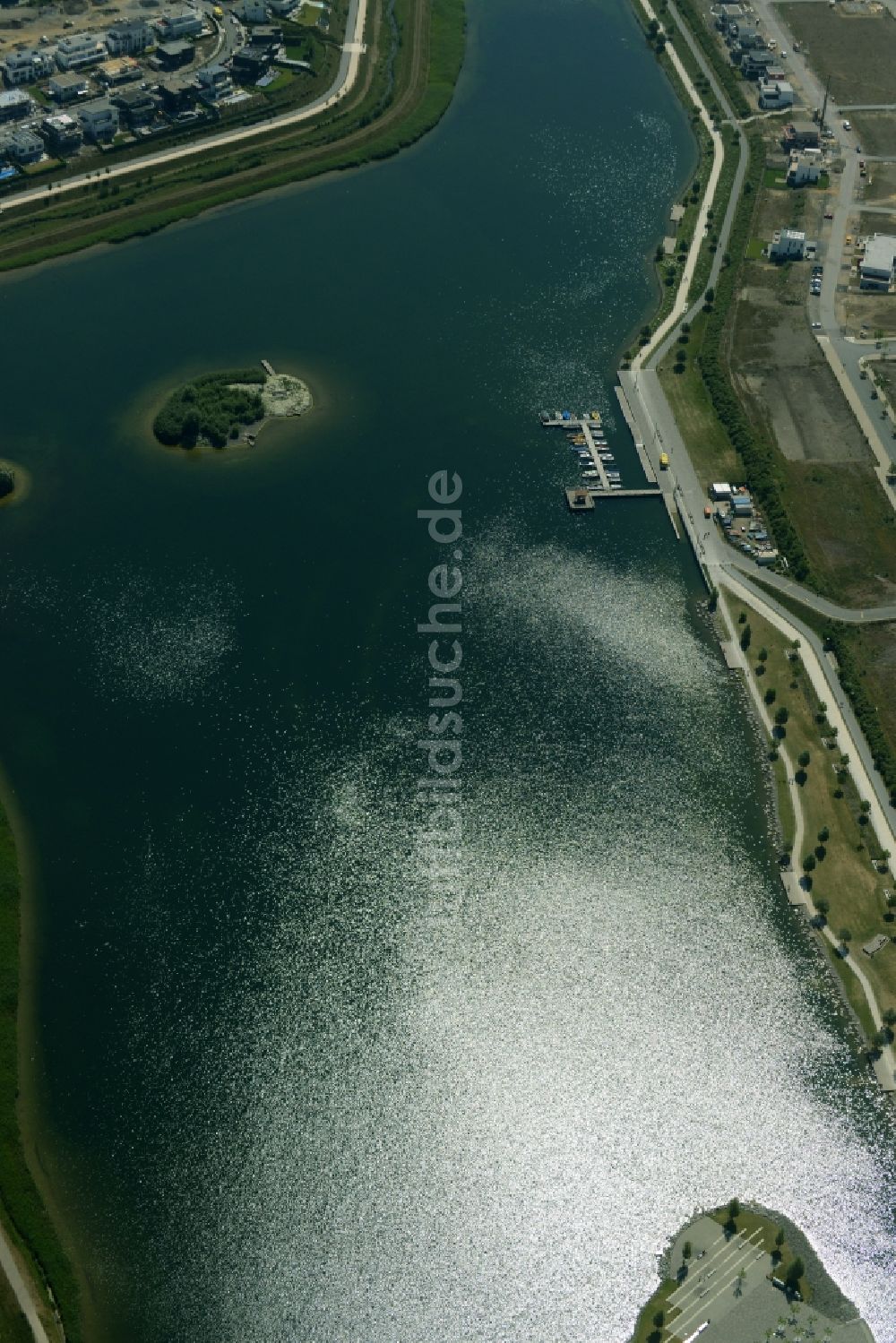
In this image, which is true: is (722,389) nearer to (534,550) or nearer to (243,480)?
(534,550)

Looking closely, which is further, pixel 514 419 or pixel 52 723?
pixel 514 419

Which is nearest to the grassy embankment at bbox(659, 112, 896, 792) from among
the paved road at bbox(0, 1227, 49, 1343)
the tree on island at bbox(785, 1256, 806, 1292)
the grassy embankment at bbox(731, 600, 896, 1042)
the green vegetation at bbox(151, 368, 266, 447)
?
the grassy embankment at bbox(731, 600, 896, 1042)

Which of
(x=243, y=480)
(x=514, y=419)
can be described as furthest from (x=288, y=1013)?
(x=514, y=419)

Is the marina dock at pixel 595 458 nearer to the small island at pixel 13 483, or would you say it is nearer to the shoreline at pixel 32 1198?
the small island at pixel 13 483

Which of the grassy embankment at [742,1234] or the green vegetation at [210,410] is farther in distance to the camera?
the green vegetation at [210,410]

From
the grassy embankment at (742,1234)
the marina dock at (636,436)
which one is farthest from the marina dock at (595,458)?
the grassy embankment at (742,1234)

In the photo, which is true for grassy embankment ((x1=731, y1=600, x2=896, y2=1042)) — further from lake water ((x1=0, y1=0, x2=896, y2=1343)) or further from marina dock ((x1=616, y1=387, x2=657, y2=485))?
marina dock ((x1=616, y1=387, x2=657, y2=485))
